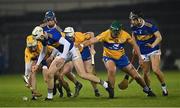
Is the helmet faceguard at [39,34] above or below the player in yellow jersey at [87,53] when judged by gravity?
above

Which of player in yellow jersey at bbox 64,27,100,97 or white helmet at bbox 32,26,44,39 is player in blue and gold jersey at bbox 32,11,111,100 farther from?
player in yellow jersey at bbox 64,27,100,97

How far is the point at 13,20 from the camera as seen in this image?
150 ft

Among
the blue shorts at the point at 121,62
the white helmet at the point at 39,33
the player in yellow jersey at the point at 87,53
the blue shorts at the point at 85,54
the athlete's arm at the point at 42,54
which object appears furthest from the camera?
the blue shorts at the point at 85,54

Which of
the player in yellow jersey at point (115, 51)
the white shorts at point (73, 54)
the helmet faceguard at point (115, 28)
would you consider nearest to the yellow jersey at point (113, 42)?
the player in yellow jersey at point (115, 51)

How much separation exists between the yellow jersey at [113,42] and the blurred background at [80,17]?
2252 cm

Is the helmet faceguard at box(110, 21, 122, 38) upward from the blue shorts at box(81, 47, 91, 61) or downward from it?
upward

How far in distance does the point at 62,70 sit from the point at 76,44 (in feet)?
3.16

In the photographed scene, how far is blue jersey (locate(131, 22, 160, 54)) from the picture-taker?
2167 cm

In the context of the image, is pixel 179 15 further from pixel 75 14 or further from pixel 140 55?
pixel 140 55

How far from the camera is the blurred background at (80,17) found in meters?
44.7

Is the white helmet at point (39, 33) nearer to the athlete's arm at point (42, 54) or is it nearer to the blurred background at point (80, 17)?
the athlete's arm at point (42, 54)

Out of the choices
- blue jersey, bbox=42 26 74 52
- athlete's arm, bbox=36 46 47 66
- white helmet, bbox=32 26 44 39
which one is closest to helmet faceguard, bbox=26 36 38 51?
athlete's arm, bbox=36 46 47 66

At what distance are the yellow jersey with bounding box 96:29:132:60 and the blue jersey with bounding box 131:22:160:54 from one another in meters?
0.72

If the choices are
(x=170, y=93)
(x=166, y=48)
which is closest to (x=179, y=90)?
(x=170, y=93)
